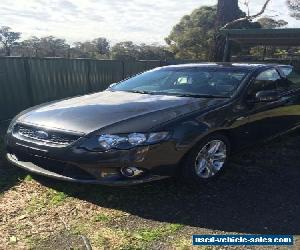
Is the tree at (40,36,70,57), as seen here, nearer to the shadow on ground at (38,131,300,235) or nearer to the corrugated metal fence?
the corrugated metal fence

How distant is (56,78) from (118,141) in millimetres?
6632

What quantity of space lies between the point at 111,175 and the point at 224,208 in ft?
3.68

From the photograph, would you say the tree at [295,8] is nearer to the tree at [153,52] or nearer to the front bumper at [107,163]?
the tree at [153,52]

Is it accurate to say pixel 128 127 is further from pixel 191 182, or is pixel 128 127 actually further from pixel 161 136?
pixel 191 182

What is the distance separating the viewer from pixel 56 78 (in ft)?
33.3

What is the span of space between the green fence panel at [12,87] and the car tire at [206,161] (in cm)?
511

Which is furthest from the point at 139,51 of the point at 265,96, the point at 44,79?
the point at 265,96

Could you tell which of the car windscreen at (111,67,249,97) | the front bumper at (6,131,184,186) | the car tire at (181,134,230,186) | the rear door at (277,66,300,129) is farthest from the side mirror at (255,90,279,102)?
the front bumper at (6,131,184,186)

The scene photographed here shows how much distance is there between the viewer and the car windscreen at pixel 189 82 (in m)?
5.16

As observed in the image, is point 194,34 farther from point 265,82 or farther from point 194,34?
point 265,82

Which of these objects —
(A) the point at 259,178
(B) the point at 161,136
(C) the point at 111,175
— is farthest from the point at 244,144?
(C) the point at 111,175

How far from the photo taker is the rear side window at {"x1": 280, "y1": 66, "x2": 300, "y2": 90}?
612 cm

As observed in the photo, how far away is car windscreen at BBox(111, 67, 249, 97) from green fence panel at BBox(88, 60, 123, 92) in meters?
6.04

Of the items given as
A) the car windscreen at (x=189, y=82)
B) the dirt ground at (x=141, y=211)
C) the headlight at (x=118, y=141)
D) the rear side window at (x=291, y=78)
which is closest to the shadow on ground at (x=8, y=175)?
the dirt ground at (x=141, y=211)
